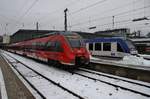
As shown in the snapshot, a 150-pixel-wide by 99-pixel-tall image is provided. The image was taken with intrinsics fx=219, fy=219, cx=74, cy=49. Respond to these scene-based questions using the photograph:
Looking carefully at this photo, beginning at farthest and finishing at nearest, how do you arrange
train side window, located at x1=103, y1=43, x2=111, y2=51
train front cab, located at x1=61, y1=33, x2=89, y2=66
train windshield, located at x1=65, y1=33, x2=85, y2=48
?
train side window, located at x1=103, y1=43, x2=111, y2=51 → train windshield, located at x1=65, y1=33, x2=85, y2=48 → train front cab, located at x1=61, y1=33, x2=89, y2=66

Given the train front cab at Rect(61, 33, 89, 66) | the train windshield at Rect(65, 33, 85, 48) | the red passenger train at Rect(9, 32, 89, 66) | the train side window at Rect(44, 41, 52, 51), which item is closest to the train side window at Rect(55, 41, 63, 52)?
the red passenger train at Rect(9, 32, 89, 66)

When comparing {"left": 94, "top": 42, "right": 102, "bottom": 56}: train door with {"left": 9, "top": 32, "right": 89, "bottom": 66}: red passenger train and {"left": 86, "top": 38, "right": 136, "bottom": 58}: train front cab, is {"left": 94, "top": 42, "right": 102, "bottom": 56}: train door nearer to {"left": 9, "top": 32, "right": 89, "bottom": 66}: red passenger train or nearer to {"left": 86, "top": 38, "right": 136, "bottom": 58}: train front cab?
{"left": 86, "top": 38, "right": 136, "bottom": 58}: train front cab

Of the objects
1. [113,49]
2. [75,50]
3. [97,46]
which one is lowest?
[113,49]

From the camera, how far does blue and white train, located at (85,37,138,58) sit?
866 inches

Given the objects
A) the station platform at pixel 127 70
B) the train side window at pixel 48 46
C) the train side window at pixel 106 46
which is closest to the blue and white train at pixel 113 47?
the train side window at pixel 106 46

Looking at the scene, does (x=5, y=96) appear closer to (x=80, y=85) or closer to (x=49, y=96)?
(x=49, y=96)

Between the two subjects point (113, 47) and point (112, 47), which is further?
point (112, 47)

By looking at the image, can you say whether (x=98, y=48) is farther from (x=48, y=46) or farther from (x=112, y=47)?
(x=48, y=46)

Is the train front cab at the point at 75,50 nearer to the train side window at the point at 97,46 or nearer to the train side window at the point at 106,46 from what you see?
the train side window at the point at 106,46

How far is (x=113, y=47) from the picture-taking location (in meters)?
23.1

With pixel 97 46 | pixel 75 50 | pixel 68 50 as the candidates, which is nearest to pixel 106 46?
pixel 97 46

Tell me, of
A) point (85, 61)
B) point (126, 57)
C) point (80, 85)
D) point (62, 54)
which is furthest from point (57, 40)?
point (126, 57)

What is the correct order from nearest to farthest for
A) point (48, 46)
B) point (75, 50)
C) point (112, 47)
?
point (75, 50), point (48, 46), point (112, 47)

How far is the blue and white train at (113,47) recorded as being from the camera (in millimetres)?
22000
